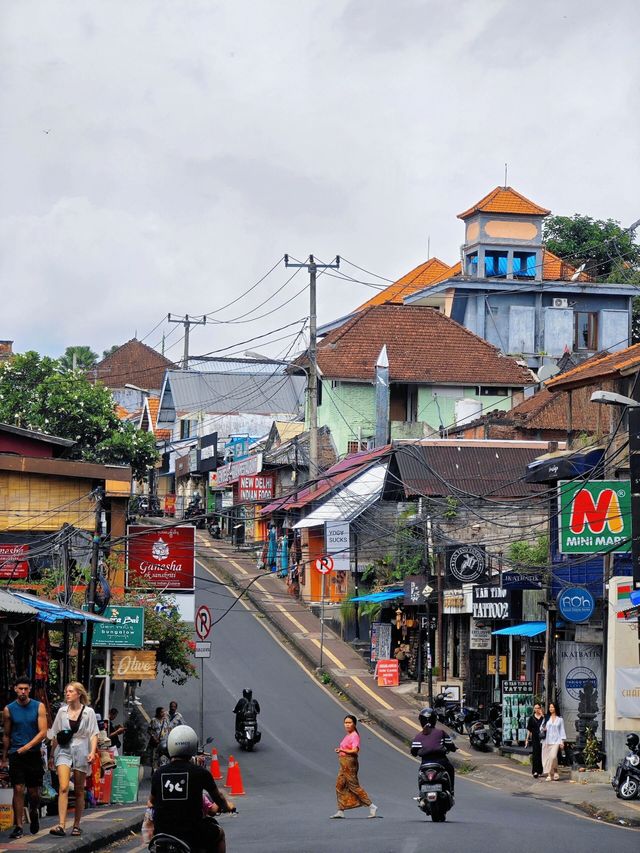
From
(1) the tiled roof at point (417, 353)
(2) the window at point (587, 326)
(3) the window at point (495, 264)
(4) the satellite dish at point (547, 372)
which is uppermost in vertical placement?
(3) the window at point (495, 264)

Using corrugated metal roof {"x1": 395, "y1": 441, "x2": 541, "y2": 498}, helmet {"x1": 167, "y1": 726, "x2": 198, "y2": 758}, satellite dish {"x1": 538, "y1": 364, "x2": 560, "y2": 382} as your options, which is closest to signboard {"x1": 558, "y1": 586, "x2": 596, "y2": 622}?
corrugated metal roof {"x1": 395, "y1": 441, "x2": 541, "y2": 498}

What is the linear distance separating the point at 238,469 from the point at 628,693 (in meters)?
44.2

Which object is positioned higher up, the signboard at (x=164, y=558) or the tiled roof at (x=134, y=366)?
the tiled roof at (x=134, y=366)

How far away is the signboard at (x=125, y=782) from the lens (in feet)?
72.6

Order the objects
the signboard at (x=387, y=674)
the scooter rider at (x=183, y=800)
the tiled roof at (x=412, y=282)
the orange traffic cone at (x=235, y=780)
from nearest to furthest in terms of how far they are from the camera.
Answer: the scooter rider at (x=183, y=800) < the orange traffic cone at (x=235, y=780) < the signboard at (x=387, y=674) < the tiled roof at (x=412, y=282)

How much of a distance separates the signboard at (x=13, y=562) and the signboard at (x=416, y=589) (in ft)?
39.8

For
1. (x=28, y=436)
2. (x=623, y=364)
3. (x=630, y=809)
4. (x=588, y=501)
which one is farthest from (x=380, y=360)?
(x=630, y=809)

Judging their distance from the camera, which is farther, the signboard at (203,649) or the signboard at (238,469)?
the signboard at (238,469)

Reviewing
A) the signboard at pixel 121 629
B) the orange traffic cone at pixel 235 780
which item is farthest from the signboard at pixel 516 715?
the signboard at pixel 121 629

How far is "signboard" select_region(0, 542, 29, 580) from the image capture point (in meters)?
34.0

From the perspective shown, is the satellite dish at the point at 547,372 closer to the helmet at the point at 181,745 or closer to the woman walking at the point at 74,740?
the woman walking at the point at 74,740

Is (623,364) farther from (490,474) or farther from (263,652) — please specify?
(263,652)

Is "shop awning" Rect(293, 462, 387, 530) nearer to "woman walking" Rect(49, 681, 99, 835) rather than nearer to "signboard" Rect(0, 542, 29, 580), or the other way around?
"signboard" Rect(0, 542, 29, 580)

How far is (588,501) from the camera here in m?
27.1
